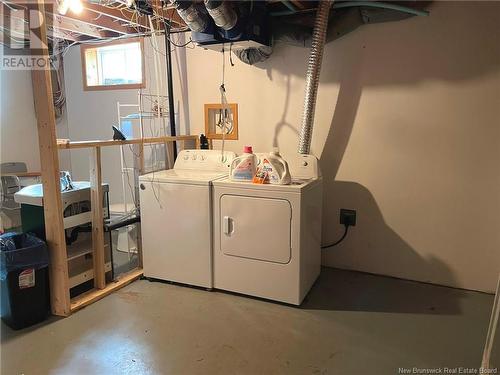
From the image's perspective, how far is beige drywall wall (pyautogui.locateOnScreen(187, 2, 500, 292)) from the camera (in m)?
2.57

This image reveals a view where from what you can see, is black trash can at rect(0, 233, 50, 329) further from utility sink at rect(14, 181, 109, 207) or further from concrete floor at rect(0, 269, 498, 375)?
utility sink at rect(14, 181, 109, 207)

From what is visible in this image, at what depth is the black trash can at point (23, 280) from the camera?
2121mm

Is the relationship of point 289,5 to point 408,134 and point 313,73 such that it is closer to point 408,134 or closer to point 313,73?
point 313,73

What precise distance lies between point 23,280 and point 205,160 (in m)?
1.53

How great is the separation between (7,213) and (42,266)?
A: 7.02 feet

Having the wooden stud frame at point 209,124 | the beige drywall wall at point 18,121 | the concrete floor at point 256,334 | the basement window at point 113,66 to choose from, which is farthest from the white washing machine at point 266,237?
the beige drywall wall at point 18,121

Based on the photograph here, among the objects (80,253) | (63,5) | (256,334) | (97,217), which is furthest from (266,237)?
(63,5)

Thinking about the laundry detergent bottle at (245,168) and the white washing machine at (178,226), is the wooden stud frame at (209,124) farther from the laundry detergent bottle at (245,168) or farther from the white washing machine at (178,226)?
the laundry detergent bottle at (245,168)

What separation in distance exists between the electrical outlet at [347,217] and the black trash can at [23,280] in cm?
218

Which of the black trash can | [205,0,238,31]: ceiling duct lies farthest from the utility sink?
[205,0,238,31]: ceiling duct

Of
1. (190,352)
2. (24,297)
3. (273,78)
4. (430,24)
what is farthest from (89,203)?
(430,24)

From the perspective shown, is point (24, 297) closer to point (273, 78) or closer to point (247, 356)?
point (247, 356)

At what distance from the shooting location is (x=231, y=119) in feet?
11.1

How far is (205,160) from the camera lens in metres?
3.07
